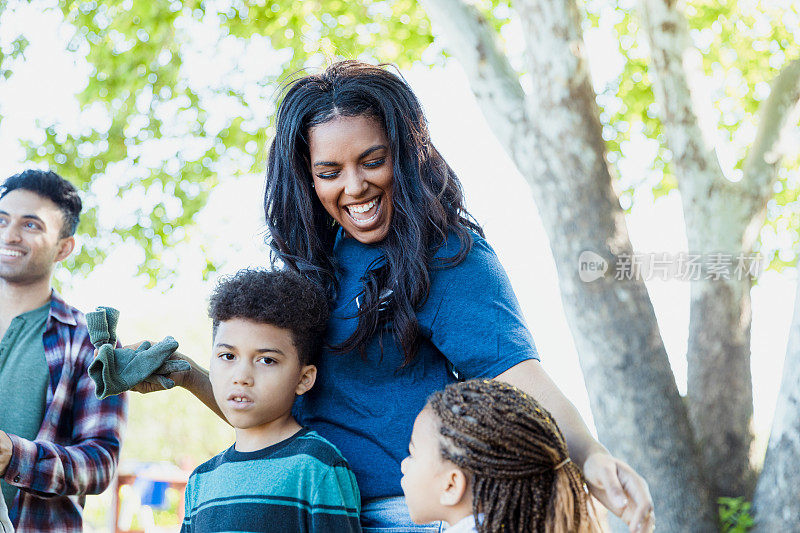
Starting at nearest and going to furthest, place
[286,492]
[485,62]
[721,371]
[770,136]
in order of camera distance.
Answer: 1. [286,492]
2. [485,62]
3. [721,371]
4. [770,136]

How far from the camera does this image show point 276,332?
2.13 metres

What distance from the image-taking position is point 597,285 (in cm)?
464

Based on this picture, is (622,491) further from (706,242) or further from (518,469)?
(706,242)

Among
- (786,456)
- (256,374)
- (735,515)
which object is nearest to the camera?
(256,374)

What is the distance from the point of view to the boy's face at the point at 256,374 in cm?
208

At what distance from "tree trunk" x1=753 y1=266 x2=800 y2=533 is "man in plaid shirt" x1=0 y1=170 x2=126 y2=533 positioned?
3125mm

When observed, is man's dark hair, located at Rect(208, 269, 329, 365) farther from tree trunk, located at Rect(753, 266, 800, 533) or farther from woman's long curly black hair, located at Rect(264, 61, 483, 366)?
tree trunk, located at Rect(753, 266, 800, 533)

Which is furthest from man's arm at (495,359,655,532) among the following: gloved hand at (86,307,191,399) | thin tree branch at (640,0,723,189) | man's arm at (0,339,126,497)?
thin tree branch at (640,0,723,189)

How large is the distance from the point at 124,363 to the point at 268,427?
391 mm

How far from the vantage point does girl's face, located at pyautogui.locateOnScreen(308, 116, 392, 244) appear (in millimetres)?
2115

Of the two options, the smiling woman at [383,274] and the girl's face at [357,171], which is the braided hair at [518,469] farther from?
the girl's face at [357,171]

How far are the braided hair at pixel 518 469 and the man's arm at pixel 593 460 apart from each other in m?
0.05

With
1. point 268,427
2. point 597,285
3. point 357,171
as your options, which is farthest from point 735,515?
point 357,171

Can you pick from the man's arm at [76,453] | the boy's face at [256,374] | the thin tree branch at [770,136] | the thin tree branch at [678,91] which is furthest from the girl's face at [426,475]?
the thin tree branch at [770,136]
